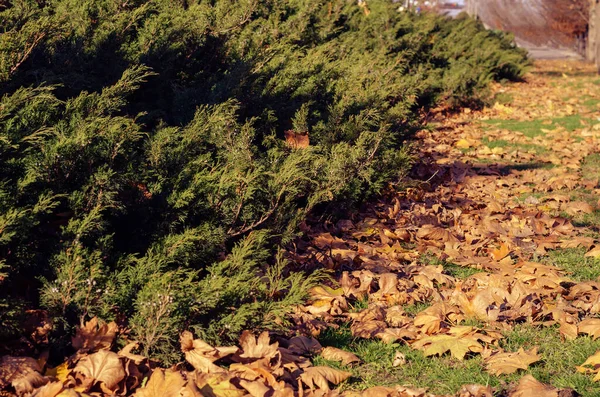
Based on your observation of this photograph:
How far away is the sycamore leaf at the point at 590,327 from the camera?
12.4 ft

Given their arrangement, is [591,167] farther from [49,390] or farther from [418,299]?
[49,390]

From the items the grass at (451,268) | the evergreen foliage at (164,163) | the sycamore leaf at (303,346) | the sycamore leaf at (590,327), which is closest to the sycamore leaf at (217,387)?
the evergreen foliage at (164,163)

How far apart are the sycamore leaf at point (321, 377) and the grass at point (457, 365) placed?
5 centimetres

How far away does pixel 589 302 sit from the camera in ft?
14.1

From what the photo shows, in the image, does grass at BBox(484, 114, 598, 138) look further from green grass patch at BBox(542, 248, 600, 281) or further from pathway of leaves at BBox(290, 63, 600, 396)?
green grass patch at BBox(542, 248, 600, 281)

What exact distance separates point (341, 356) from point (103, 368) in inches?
45.2

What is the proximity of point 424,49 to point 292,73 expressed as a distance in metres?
7.98

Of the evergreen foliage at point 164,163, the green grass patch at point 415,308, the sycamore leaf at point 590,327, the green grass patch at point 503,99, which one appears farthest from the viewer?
the green grass patch at point 503,99

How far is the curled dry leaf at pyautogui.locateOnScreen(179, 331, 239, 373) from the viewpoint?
3.27 m

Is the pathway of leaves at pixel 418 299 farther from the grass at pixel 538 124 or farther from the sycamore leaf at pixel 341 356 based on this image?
the grass at pixel 538 124

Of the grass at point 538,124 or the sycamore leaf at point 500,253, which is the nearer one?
the sycamore leaf at point 500,253

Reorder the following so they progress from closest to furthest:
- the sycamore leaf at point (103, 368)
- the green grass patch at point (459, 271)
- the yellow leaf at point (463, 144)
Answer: the sycamore leaf at point (103, 368) → the green grass patch at point (459, 271) → the yellow leaf at point (463, 144)

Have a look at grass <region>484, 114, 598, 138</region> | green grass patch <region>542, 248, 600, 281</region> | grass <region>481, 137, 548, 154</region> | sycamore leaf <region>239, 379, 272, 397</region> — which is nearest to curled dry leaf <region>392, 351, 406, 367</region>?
sycamore leaf <region>239, 379, 272, 397</region>

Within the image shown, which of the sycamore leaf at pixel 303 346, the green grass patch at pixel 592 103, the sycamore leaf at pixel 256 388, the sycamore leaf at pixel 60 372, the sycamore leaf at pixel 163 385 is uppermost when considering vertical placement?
the sycamore leaf at pixel 163 385
